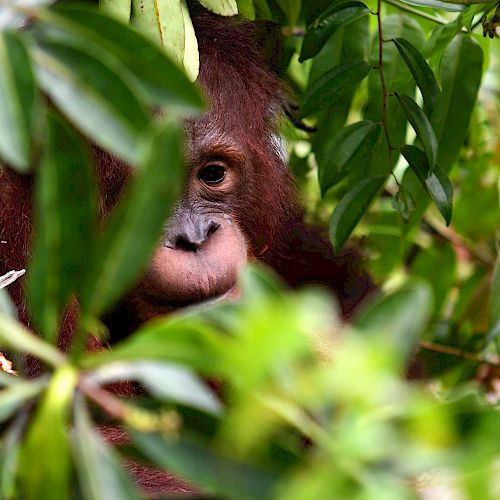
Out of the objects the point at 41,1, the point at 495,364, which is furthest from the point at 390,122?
the point at 41,1

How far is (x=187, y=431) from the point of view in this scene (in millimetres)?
684

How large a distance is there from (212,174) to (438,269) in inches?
33.6

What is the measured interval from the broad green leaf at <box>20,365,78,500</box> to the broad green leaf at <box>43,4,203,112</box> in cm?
20

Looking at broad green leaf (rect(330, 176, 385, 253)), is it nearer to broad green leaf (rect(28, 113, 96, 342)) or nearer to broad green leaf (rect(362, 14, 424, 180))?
broad green leaf (rect(362, 14, 424, 180))

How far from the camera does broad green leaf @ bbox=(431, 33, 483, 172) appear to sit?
188 cm

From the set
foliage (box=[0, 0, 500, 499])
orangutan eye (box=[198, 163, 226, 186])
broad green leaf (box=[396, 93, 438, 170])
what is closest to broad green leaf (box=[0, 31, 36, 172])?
foliage (box=[0, 0, 500, 499])

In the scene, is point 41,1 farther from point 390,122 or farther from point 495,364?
point 495,364

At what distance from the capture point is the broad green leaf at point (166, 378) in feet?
1.96

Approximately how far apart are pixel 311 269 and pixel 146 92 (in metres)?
2.12

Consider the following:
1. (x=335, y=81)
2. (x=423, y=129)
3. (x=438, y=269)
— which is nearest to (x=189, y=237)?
(x=335, y=81)

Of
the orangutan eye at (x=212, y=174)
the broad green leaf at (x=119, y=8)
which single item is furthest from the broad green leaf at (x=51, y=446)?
the orangutan eye at (x=212, y=174)

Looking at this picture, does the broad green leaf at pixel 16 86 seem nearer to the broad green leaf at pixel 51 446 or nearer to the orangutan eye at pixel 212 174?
the broad green leaf at pixel 51 446

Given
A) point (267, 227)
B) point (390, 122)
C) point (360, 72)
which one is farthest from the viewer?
point (267, 227)

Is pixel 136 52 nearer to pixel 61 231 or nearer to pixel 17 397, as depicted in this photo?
pixel 61 231
